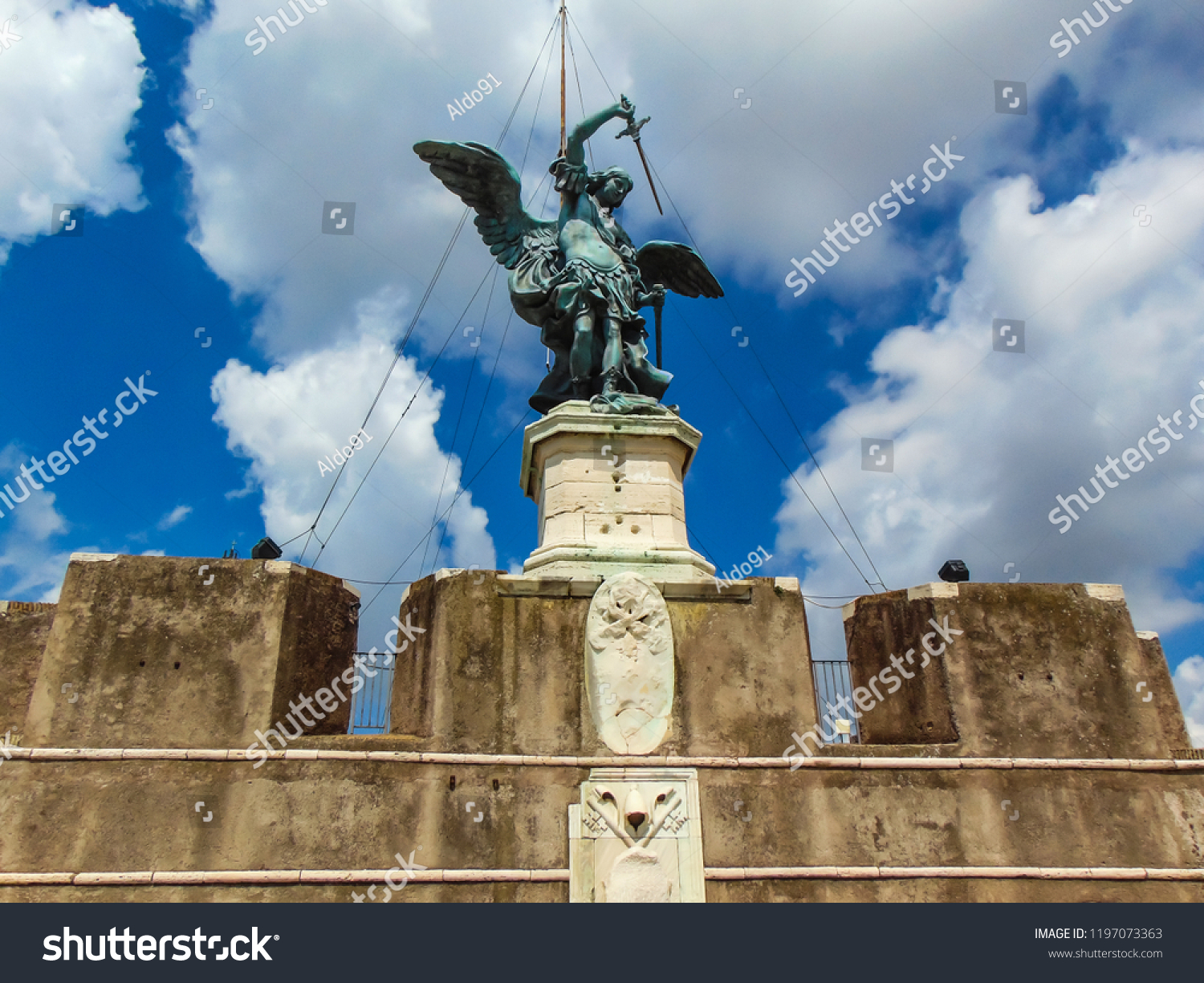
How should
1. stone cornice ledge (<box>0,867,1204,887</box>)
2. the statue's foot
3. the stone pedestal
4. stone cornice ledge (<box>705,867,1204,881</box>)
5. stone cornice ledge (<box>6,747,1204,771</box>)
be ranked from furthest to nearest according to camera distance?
the statue's foot, the stone pedestal, stone cornice ledge (<box>705,867,1204,881</box>), stone cornice ledge (<box>6,747,1204,771</box>), stone cornice ledge (<box>0,867,1204,887</box>)

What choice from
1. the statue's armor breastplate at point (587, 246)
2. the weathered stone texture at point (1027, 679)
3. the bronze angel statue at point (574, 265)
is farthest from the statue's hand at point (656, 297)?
the weathered stone texture at point (1027, 679)

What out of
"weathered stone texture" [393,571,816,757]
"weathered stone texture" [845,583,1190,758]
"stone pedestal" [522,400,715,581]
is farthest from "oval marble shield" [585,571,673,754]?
"weathered stone texture" [845,583,1190,758]

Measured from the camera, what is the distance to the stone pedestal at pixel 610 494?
8047mm

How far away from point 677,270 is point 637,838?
22.0 feet

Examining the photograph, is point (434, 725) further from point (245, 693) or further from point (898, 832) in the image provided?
point (898, 832)

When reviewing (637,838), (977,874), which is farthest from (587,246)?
(977,874)

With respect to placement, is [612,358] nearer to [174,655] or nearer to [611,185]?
[611,185]

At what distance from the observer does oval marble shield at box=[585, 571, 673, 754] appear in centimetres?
723

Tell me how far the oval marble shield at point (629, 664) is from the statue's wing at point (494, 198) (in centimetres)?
416

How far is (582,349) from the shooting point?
931cm

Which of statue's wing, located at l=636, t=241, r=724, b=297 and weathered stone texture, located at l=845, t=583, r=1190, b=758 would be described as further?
statue's wing, located at l=636, t=241, r=724, b=297

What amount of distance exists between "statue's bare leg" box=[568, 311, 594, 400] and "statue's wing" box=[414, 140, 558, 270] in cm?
106

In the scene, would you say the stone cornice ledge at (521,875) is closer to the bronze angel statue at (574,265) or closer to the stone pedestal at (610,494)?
the stone pedestal at (610,494)

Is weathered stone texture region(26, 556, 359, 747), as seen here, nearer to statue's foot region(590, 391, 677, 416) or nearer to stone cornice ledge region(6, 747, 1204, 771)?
stone cornice ledge region(6, 747, 1204, 771)
